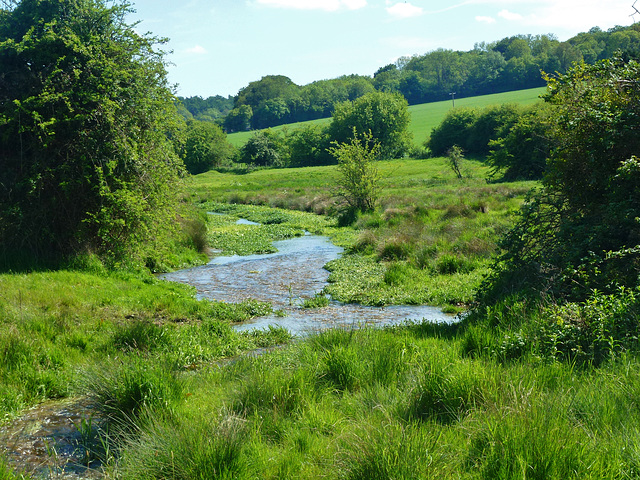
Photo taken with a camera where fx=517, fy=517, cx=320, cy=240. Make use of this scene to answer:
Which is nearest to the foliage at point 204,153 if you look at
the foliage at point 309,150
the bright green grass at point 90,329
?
the foliage at point 309,150

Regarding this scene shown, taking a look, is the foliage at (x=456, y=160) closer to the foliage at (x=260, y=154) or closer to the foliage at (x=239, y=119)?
the foliage at (x=260, y=154)

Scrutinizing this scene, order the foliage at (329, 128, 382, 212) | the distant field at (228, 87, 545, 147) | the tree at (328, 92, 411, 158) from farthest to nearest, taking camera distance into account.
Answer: the distant field at (228, 87, 545, 147) → the tree at (328, 92, 411, 158) → the foliage at (329, 128, 382, 212)

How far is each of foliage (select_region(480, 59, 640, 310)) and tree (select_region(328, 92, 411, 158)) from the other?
90.8 metres

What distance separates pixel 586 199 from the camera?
10867 mm

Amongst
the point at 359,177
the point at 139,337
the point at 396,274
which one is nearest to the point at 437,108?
the point at 359,177

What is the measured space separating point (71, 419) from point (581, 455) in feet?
20.1

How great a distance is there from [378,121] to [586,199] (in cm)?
9858

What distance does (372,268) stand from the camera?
66.2ft

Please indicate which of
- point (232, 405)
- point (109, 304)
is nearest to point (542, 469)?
point (232, 405)

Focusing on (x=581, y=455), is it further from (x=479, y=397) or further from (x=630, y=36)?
(x=630, y=36)

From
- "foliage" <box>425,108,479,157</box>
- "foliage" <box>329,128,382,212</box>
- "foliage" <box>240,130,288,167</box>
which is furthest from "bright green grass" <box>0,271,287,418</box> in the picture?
"foliage" <box>240,130,288,167</box>

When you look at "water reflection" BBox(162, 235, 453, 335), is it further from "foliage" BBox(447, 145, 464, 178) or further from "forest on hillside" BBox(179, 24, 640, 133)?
"forest on hillside" BBox(179, 24, 640, 133)

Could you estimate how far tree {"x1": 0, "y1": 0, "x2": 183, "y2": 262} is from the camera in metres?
14.1

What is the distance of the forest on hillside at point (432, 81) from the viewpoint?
130 m
